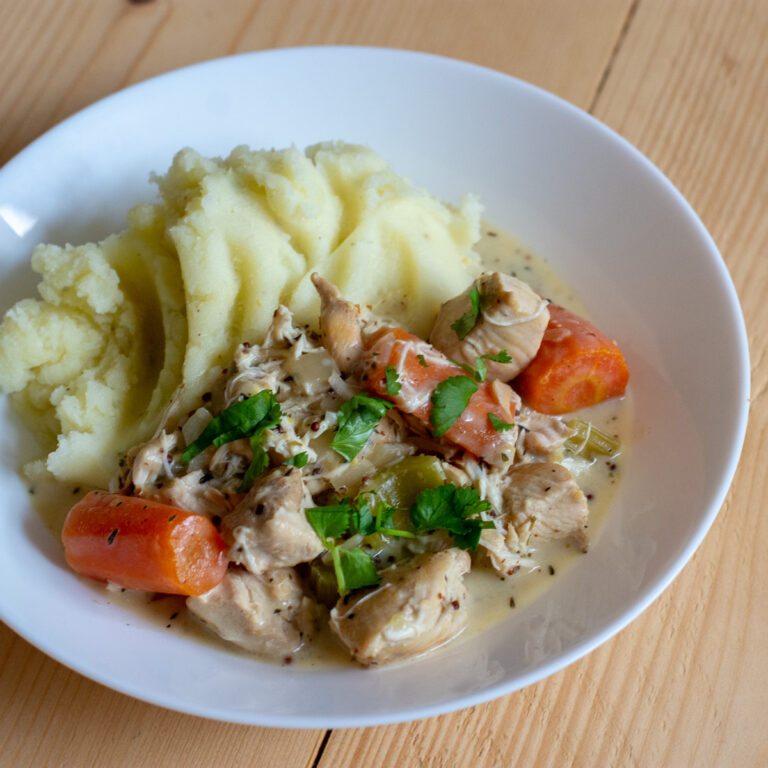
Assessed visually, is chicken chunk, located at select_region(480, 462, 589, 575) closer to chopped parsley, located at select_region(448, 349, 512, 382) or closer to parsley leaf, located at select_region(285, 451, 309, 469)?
chopped parsley, located at select_region(448, 349, 512, 382)

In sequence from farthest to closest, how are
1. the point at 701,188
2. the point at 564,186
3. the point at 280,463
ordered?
the point at 701,188 → the point at 564,186 → the point at 280,463

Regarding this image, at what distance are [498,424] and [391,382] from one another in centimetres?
47

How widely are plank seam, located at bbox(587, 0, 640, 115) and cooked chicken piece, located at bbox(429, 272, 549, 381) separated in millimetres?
1845

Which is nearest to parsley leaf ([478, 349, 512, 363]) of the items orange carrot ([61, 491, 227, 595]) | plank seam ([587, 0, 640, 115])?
orange carrot ([61, 491, 227, 595])

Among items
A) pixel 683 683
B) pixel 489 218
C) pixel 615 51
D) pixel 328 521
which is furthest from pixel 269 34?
pixel 683 683

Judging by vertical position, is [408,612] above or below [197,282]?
below

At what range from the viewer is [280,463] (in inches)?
123

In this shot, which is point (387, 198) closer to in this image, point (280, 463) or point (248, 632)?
point (280, 463)

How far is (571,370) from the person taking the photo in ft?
11.5

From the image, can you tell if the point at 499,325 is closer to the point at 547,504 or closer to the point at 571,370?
the point at 571,370

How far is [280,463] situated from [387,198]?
4.40ft

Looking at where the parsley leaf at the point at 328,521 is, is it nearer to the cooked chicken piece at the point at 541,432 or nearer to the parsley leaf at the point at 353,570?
the parsley leaf at the point at 353,570

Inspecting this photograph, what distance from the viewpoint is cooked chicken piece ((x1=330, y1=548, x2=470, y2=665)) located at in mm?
2818

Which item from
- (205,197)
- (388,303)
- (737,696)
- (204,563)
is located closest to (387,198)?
(388,303)
